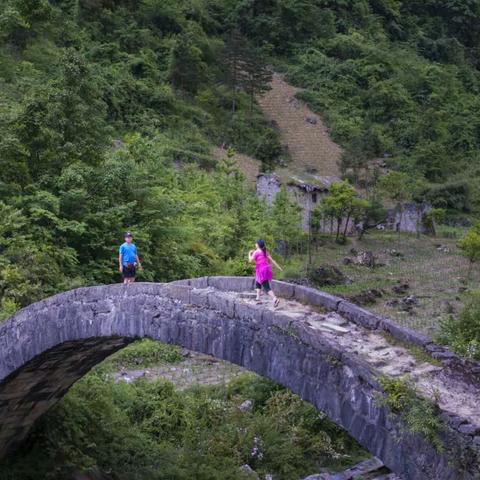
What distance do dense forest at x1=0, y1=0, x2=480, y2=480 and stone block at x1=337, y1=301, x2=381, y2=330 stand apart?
517 centimetres

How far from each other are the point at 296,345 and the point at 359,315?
97cm

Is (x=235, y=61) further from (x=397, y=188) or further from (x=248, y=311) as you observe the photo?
(x=248, y=311)

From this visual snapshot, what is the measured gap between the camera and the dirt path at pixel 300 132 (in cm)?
3894

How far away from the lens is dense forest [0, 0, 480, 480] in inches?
518

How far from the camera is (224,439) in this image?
1287 centimetres

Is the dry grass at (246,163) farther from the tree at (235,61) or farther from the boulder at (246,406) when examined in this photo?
the boulder at (246,406)

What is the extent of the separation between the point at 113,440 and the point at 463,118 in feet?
127

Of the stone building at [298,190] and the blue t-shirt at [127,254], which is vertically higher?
the blue t-shirt at [127,254]

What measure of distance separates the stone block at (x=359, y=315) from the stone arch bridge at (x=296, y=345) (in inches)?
0.4

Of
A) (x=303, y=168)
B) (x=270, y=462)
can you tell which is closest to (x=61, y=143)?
(x=270, y=462)

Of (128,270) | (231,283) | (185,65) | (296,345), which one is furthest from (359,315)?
(185,65)

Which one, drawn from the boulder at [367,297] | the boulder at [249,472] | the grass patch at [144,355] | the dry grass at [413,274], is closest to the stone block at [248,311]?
the boulder at [249,472]

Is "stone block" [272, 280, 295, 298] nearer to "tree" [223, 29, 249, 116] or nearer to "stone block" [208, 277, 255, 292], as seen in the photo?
"stone block" [208, 277, 255, 292]

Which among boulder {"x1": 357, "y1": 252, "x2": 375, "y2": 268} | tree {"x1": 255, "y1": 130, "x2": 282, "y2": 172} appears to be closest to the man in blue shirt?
boulder {"x1": 357, "y1": 252, "x2": 375, "y2": 268}
